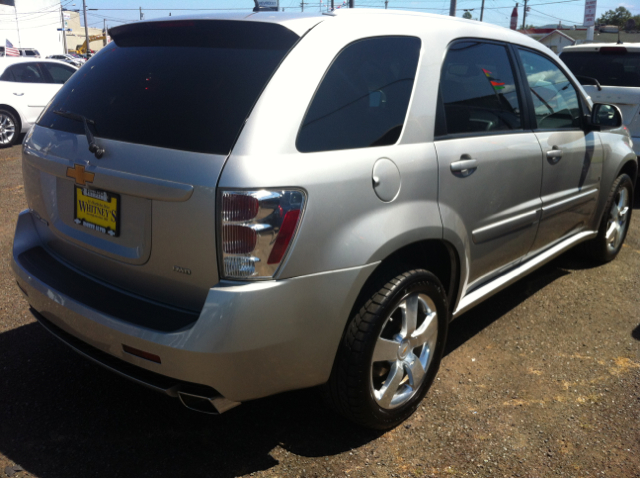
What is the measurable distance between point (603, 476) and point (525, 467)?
0.32 meters

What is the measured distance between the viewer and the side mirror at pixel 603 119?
392 centimetres

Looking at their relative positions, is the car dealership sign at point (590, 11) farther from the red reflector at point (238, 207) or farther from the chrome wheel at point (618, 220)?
the red reflector at point (238, 207)

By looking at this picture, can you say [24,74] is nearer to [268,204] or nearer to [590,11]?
[268,204]

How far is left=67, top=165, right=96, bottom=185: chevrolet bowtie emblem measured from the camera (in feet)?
7.49

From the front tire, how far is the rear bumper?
0.11 meters

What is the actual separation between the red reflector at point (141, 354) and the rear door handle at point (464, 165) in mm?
1542

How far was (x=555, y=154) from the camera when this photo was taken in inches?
139

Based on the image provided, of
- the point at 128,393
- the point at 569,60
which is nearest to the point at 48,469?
the point at 128,393

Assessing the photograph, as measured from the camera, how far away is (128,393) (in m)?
2.88

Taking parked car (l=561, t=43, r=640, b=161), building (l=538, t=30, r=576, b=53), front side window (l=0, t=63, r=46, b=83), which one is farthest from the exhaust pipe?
building (l=538, t=30, r=576, b=53)

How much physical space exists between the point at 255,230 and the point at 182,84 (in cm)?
72

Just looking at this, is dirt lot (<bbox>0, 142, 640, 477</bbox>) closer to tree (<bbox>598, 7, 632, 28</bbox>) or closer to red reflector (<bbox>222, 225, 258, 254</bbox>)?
red reflector (<bbox>222, 225, 258, 254</bbox>)

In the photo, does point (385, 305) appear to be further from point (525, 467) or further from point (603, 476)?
point (603, 476)

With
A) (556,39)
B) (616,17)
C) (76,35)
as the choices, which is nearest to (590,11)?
(556,39)
